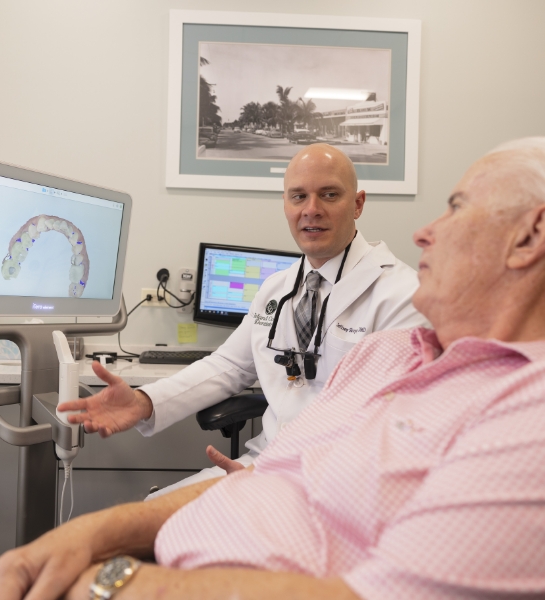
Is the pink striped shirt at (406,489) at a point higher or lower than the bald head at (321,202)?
lower

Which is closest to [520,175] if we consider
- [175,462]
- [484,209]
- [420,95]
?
[484,209]

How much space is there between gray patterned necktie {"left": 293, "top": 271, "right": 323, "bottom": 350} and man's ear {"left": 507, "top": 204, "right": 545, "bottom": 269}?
29.7 inches

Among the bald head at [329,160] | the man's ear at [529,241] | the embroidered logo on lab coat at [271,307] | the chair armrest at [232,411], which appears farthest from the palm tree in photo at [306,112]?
the man's ear at [529,241]

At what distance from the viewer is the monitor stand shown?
1104mm

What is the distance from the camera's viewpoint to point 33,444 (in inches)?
43.1

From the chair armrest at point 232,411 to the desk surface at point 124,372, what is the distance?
29 centimetres

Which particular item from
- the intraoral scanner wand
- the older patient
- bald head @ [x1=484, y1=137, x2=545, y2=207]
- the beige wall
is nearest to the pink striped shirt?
the older patient

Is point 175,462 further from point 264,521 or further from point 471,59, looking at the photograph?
point 471,59

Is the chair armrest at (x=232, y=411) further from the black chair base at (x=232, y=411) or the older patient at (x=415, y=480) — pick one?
the older patient at (x=415, y=480)

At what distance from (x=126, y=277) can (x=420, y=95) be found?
1572mm

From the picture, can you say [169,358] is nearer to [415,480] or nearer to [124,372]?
[124,372]

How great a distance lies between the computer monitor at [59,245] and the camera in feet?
3.52

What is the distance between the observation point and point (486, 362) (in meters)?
0.75

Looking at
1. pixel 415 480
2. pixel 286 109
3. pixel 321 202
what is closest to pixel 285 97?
pixel 286 109
